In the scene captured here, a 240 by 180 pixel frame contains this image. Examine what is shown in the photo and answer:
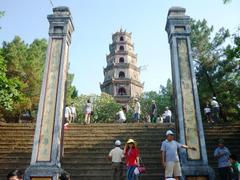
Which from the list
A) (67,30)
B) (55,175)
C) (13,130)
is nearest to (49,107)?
(55,175)

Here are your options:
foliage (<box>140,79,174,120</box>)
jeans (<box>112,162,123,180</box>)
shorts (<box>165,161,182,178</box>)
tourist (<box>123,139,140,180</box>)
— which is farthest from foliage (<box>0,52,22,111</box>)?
foliage (<box>140,79,174,120</box>)

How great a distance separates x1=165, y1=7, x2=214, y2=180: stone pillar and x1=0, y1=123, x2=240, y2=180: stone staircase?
1460mm

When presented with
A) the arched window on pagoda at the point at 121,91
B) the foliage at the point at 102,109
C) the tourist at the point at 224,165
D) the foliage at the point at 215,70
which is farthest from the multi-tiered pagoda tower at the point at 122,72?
the tourist at the point at 224,165

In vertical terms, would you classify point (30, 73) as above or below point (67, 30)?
above

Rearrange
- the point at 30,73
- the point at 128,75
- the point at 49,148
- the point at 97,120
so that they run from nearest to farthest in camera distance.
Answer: the point at 49,148, the point at 30,73, the point at 97,120, the point at 128,75

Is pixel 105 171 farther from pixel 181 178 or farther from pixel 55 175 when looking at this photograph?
pixel 181 178

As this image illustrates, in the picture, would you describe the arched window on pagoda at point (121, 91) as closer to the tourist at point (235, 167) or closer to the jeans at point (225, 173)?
the jeans at point (225, 173)

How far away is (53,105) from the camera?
9.04m

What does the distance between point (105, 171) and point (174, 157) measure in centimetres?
315

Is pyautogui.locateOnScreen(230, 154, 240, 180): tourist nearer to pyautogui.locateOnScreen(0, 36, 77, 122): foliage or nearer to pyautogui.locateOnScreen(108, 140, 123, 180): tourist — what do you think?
pyautogui.locateOnScreen(108, 140, 123, 180): tourist

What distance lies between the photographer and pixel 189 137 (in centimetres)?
856

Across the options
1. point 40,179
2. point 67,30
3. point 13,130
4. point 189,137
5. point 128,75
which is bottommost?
point 40,179

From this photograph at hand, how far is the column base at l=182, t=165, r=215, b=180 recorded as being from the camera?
8016 millimetres

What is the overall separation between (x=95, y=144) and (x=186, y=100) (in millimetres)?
4111
